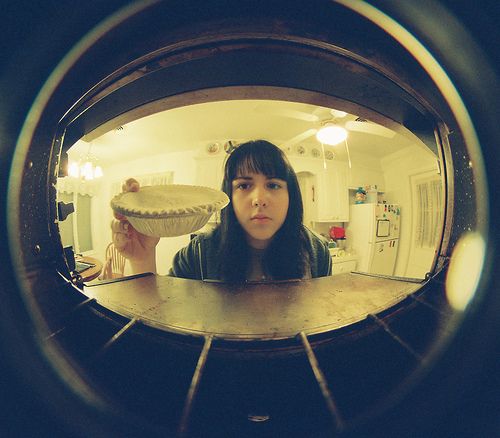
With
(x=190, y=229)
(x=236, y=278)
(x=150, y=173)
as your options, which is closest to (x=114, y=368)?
(x=190, y=229)

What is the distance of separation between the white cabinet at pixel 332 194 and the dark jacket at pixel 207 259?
9 cm

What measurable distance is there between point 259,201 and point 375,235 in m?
0.38

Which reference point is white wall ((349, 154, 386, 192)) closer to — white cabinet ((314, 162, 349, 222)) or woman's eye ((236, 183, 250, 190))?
white cabinet ((314, 162, 349, 222))

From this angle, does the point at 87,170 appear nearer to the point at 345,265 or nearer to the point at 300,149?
the point at 300,149

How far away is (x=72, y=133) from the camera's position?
265 mm

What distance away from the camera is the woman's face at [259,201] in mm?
483

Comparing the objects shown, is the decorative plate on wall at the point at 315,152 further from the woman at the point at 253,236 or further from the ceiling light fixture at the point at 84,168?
the ceiling light fixture at the point at 84,168

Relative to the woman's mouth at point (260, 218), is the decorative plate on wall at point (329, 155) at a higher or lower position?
higher

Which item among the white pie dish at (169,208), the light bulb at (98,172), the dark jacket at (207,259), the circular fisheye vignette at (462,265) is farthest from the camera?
the dark jacket at (207,259)

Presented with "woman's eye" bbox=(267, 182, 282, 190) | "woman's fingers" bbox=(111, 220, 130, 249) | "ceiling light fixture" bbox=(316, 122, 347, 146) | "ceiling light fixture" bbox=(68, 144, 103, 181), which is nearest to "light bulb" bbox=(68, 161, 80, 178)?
"ceiling light fixture" bbox=(68, 144, 103, 181)

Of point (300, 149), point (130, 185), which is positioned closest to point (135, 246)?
point (130, 185)

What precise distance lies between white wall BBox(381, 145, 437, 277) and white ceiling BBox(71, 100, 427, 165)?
27 mm

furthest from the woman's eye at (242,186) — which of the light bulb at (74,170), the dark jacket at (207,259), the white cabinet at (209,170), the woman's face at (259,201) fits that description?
the light bulb at (74,170)

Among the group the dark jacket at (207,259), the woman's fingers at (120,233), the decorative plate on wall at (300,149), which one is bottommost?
the dark jacket at (207,259)
